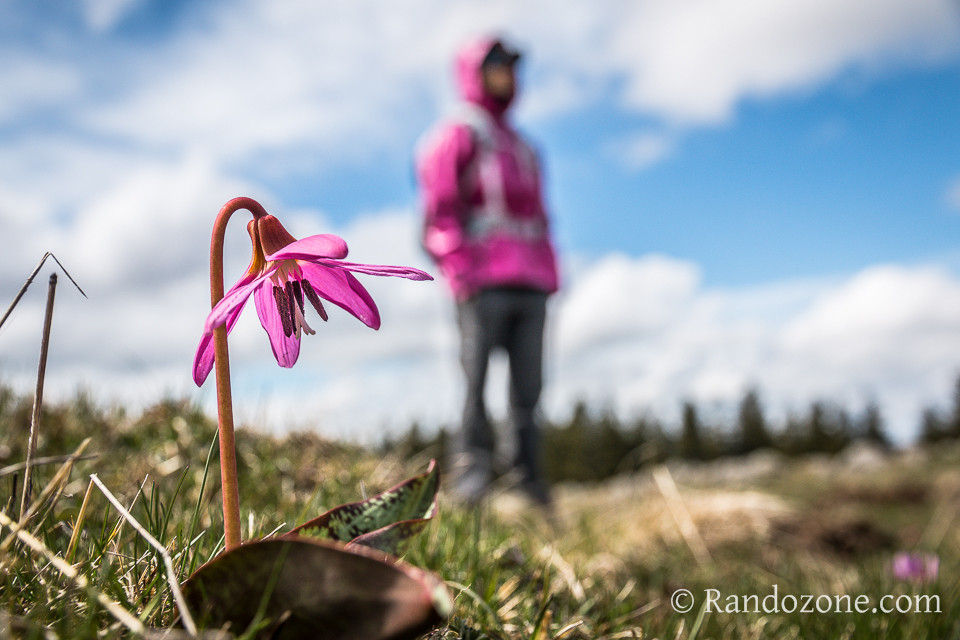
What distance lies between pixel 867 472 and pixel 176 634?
1266 cm

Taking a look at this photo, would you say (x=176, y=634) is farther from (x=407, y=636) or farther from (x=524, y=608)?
(x=524, y=608)

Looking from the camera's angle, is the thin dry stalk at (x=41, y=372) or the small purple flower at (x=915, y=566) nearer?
the thin dry stalk at (x=41, y=372)

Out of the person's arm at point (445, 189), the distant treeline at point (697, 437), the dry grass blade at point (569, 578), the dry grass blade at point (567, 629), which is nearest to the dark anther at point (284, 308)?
the dry grass blade at point (567, 629)

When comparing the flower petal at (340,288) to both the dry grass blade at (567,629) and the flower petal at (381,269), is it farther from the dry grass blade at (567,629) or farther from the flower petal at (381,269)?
the dry grass blade at (567,629)

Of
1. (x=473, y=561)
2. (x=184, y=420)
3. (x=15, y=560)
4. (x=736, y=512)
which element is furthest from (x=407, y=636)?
(x=736, y=512)

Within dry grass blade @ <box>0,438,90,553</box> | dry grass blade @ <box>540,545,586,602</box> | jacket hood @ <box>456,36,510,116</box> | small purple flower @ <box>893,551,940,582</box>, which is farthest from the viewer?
jacket hood @ <box>456,36,510,116</box>

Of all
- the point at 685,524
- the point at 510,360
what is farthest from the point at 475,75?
the point at 685,524

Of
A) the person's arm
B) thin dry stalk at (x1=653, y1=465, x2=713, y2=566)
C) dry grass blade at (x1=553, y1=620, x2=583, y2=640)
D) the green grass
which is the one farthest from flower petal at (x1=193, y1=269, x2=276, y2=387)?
the person's arm

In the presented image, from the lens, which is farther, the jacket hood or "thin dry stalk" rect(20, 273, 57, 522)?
the jacket hood

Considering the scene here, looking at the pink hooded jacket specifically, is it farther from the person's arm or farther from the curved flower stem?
the curved flower stem

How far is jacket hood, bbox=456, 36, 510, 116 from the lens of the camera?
4.73 metres

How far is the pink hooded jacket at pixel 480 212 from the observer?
430 cm

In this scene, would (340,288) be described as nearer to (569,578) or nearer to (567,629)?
(567,629)

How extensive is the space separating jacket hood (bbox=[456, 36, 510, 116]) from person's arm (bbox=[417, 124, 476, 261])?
17.4 inches
